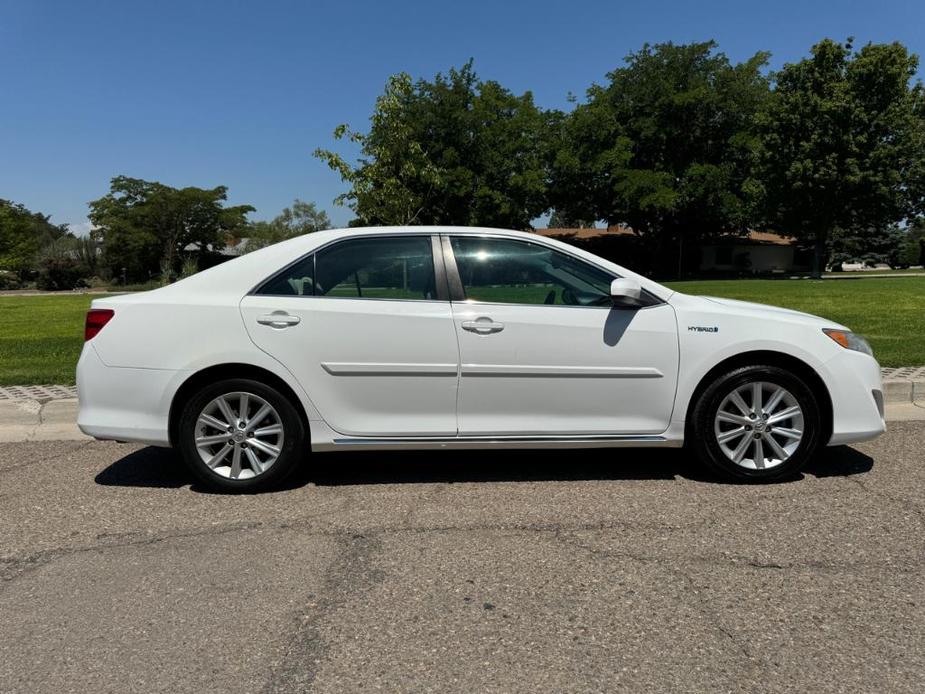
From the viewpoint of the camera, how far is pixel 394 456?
16.5ft

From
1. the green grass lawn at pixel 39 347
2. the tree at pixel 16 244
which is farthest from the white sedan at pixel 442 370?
the tree at pixel 16 244

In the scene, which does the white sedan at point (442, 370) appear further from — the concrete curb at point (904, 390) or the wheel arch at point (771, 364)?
the concrete curb at point (904, 390)

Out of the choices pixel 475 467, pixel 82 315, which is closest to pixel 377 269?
pixel 475 467

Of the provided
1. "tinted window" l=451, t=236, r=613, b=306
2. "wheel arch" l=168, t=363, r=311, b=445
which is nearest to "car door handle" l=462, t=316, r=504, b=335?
"tinted window" l=451, t=236, r=613, b=306

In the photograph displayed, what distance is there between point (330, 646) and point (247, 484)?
73.1 inches

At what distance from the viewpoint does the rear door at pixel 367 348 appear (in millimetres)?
4078

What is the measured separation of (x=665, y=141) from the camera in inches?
1661

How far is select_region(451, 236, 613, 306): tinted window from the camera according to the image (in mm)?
4242

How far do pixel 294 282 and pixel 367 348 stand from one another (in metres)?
0.65

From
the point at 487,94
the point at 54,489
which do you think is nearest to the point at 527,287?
the point at 54,489

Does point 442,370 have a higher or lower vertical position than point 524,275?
lower

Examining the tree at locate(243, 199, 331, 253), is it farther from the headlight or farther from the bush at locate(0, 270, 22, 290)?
the headlight

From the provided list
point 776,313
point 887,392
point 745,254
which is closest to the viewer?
point 776,313

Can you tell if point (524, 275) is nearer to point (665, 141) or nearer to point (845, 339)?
point (845, 339)
